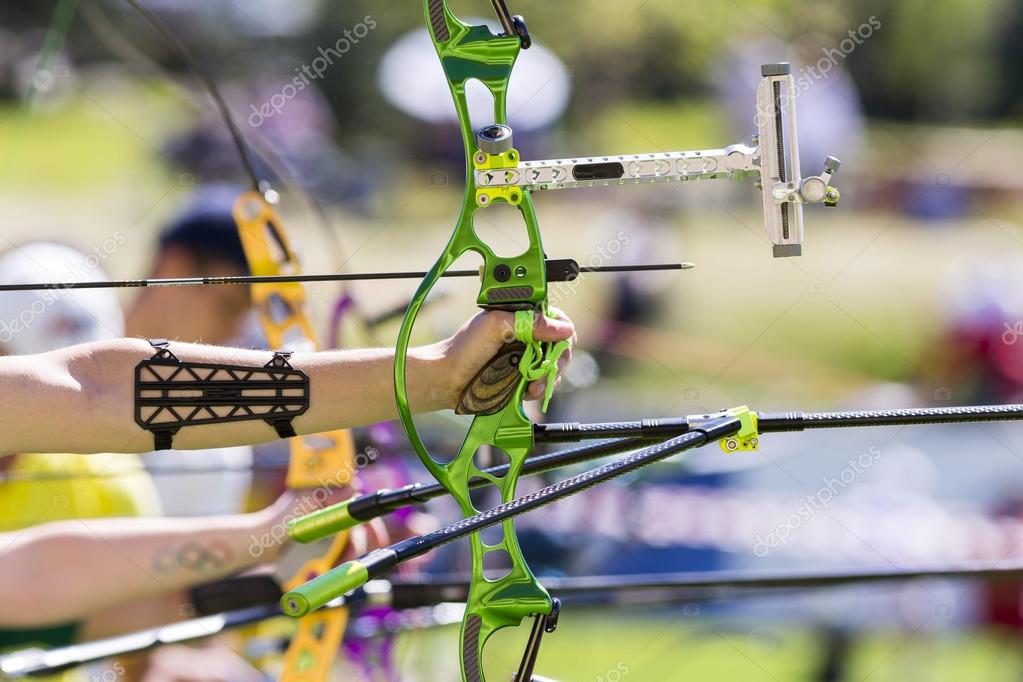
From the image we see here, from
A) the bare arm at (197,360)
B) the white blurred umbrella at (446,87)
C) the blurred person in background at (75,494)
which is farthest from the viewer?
the white blurred umbrella at (446,87)

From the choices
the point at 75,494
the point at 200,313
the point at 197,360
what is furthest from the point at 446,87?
the point at 197,360

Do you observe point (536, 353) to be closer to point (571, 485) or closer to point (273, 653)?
point (571, 485)

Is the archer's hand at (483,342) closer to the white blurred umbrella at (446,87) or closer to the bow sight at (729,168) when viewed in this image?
the bow sight at (729,168)

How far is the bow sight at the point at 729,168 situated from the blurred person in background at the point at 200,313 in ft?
7.49

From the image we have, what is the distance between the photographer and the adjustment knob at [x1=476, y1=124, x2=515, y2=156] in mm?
2264

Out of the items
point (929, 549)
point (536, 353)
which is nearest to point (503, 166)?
point (536, 353)

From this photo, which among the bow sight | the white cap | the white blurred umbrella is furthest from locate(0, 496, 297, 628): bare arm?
the white blurred umbrella

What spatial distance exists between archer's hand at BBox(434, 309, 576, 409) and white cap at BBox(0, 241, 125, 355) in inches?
72.4

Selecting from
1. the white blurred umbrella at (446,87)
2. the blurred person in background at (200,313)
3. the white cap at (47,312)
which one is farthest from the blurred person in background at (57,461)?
the white blurred umbrella at (446,87)

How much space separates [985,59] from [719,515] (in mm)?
15924

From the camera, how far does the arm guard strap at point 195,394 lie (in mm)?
2355

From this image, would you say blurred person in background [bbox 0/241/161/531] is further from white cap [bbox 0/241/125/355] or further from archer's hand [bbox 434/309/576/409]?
archer's hand [bbox 434/309/576/409]

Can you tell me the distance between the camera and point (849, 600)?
5.73 meters

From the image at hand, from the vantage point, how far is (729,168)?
226 centimetres
